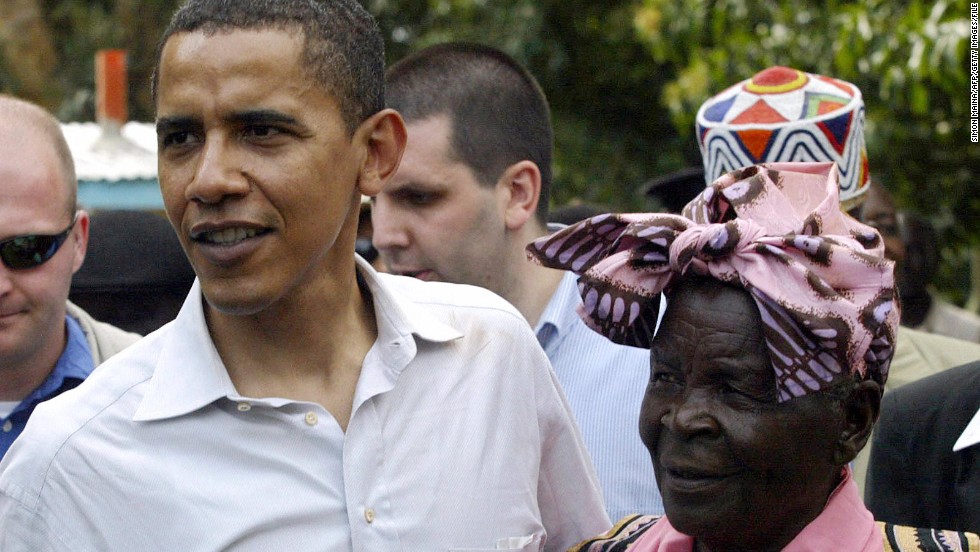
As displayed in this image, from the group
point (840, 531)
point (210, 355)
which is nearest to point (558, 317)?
point (210, 355)

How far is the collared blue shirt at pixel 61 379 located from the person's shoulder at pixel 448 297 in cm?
128

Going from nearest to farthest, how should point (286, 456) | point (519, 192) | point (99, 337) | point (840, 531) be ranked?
point (840, 531) → point (286, 456) → point (99, 337) → point (519, 192)

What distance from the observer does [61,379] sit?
12.5ft

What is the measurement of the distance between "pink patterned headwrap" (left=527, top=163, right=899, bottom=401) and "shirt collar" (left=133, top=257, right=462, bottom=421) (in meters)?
0.34

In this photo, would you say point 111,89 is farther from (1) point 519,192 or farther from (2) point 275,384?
(2) point 275,384

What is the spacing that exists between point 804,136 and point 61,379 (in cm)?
232

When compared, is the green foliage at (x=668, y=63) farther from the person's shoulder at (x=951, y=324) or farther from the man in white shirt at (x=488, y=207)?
the man in white shirt at (x=488, y=207)

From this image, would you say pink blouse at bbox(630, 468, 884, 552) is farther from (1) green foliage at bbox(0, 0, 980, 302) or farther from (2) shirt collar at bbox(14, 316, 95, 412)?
(1) green foliage at bbox(0, 0, 980, 302)

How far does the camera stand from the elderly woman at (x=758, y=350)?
7.47ft

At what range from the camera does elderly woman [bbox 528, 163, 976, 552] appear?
2275 mm

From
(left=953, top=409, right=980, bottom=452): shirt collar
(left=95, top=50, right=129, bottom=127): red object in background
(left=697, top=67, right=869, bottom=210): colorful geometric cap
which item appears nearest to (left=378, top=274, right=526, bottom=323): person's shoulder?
(left=953, top=409, right=980, bottom=452): shirt collar

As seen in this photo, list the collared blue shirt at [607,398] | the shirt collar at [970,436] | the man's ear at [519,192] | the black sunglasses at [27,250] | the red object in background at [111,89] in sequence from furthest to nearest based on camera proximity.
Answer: the red object in background at [111,89] < the man's ear at [519,192] < the black sunglasses at [27,250] < the collared blue shirt at [607,398] < the shirt collar at [970,436]

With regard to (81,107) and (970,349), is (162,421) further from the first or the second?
(81,107)

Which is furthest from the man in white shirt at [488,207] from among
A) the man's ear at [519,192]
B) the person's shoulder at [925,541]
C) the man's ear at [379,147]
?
the person's shoulder at [925,541]
